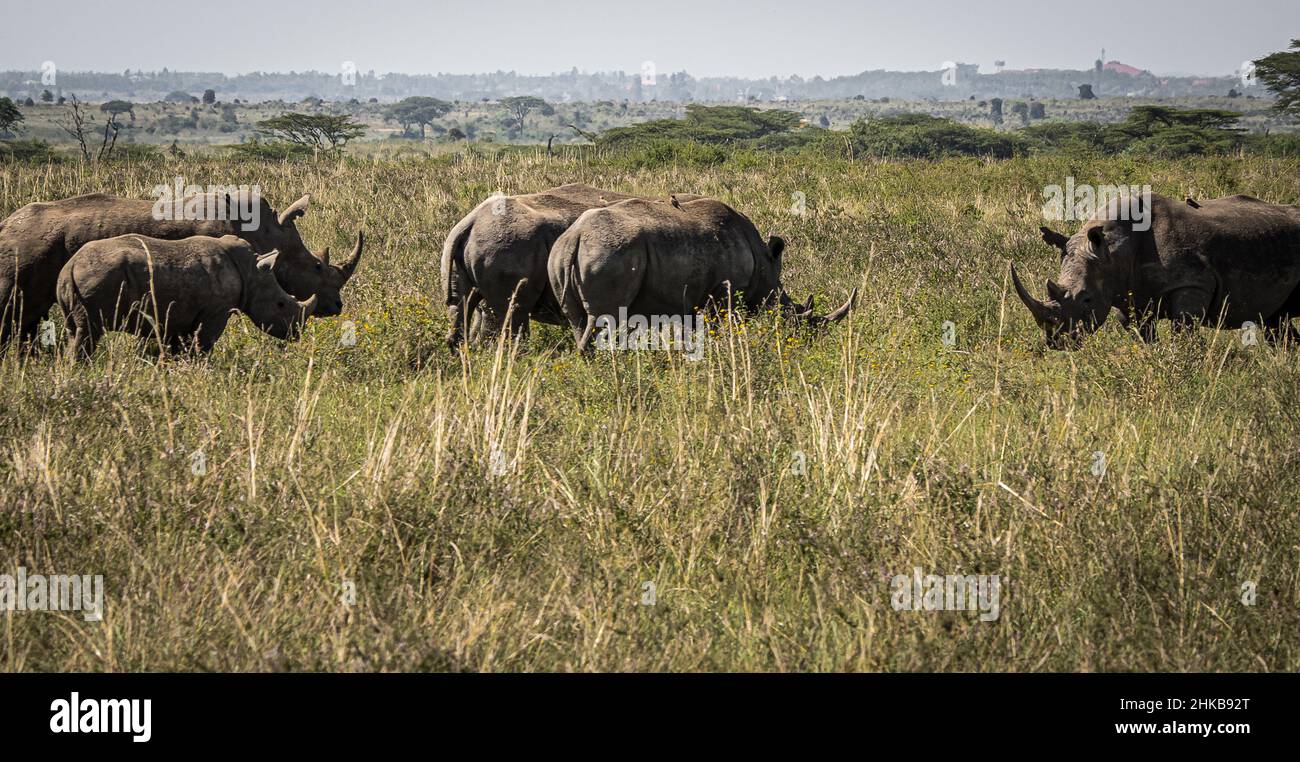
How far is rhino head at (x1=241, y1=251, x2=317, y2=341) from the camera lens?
8133 mm

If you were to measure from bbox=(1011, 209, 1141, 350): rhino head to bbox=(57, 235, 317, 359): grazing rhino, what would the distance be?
19.4ft

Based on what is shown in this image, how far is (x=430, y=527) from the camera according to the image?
177 inches

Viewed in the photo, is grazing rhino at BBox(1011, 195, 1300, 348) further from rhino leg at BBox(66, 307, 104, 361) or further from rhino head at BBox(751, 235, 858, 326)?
rhino leg at BBox(66, 307, 104, 361)

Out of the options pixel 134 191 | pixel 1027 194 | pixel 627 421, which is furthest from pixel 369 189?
pixel 627 421

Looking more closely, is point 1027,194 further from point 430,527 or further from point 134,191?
point 430,527

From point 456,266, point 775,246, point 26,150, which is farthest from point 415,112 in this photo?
point 775,246

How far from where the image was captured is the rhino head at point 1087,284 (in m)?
8.59

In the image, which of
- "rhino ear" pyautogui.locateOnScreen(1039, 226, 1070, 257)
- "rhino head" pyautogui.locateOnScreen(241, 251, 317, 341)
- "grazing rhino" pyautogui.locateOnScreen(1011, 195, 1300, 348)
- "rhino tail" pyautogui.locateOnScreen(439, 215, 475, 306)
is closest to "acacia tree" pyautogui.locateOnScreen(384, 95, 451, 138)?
"rhino tail" pyautogui.locateOnScreen(439, 215, 475, 306)

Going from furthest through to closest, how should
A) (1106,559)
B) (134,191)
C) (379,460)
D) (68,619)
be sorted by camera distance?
(134,191) < (379,460) < (1106,559) < (68,619)

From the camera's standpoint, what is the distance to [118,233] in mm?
8211

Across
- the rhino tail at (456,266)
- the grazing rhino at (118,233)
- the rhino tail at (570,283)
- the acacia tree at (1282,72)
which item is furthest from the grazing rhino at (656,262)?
the acacia tree at (1282,72)

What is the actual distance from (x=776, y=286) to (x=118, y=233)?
5160 mm
